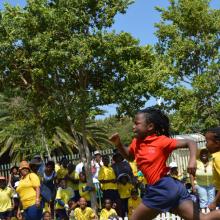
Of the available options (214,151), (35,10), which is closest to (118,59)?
(35,10)

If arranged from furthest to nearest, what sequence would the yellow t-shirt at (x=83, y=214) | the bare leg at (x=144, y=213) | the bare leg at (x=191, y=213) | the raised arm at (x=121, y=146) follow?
the yellow t-shirt at (x=83, y=214) < the raised arm at (x=121, y=146) < the bare leg at (x=144, y=213) < the bare leg at (x=191, y=213)

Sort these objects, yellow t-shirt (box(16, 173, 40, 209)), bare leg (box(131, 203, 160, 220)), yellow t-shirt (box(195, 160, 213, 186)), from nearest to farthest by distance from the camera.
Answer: bare leg (box(131, 203, 160, 220)) → yellow t-shirt (box(16, 173, 40, 209)) → yellow t-shirt (box(195, 160, 213, 186))

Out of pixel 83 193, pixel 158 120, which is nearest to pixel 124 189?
pixel 83 193

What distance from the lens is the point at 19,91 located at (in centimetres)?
1466

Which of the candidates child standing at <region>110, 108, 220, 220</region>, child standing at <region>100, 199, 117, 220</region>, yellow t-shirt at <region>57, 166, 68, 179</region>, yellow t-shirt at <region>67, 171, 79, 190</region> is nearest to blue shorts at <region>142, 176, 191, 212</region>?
child standing at <region>110, 108, 220, 220</region>

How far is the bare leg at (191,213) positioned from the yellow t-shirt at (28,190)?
15.9 ft

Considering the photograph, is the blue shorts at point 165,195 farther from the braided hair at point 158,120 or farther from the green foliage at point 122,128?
the green foliage at point 122,128

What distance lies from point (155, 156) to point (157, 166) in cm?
10

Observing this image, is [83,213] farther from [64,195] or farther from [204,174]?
[204,174]

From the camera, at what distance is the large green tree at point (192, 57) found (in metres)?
17.1

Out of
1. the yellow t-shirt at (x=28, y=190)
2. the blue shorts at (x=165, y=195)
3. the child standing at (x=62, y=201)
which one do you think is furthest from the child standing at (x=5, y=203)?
the blue shorts at (x=165, y=195)

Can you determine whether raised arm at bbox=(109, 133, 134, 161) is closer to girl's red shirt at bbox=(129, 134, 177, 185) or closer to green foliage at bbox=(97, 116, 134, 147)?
girl's red shirt at bbox=(129, 134, 177, 185)

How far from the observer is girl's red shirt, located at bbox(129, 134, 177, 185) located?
5586 millimetres

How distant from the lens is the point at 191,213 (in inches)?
210
